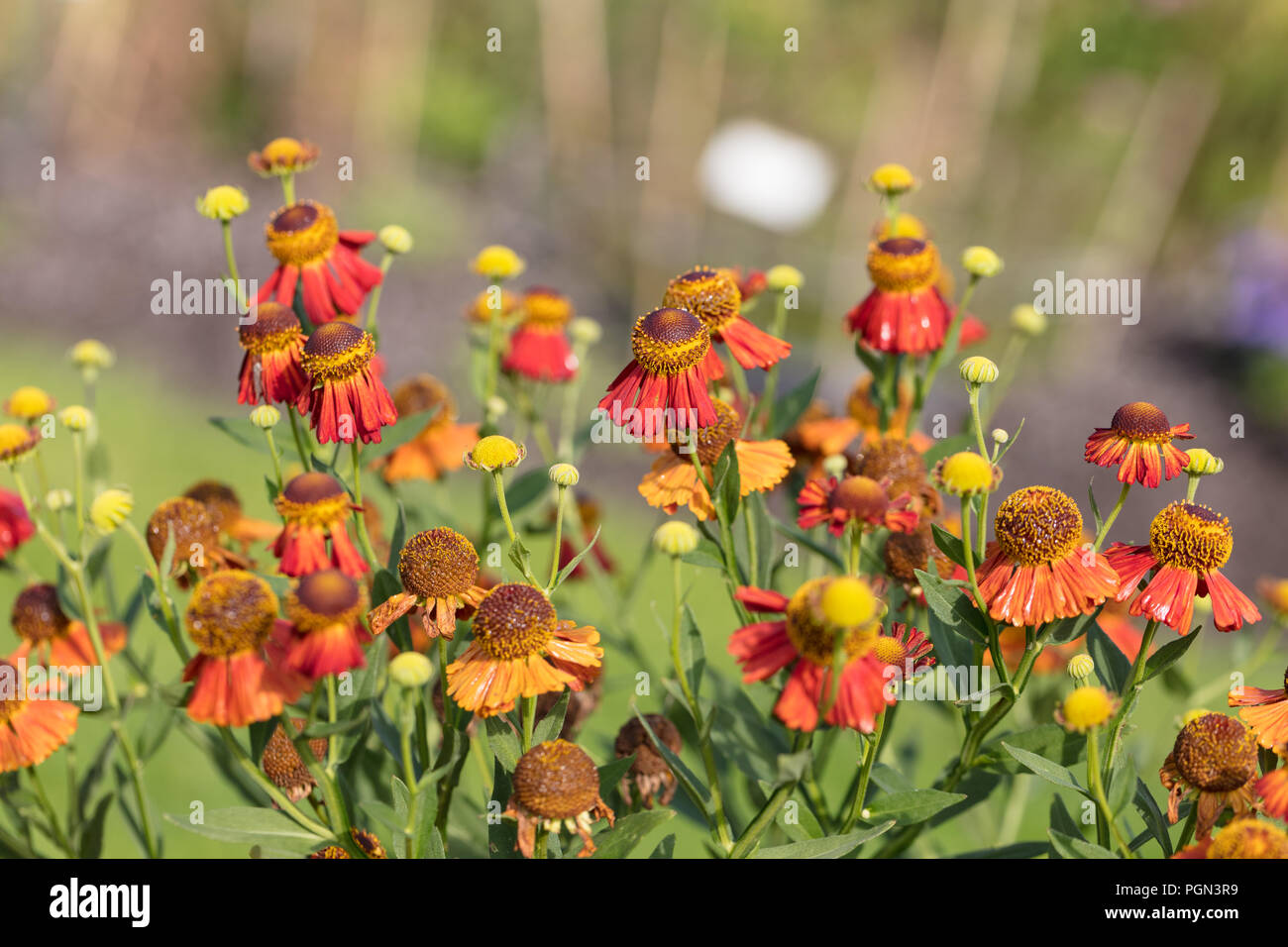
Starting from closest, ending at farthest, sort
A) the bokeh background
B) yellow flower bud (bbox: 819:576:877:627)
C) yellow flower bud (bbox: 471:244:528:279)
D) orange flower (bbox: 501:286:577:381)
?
yellow flower bud (bbox: 819:576:877:627) → yellow flower bud (bbox: 471:244:528:279) → orange flower (bbox: 501:286:577:381) → the bokeh background

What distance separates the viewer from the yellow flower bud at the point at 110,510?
108cm

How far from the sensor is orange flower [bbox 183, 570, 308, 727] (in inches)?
37.1

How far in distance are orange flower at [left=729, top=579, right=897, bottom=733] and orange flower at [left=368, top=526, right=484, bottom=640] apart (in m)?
0.26

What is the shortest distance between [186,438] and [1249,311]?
4.99 metres

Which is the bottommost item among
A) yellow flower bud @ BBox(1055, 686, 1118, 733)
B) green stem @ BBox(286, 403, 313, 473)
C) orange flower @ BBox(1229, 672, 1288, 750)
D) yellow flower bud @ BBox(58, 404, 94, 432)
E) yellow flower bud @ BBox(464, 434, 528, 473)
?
orange flower @ BBox(1229, 672, 1288, 750)

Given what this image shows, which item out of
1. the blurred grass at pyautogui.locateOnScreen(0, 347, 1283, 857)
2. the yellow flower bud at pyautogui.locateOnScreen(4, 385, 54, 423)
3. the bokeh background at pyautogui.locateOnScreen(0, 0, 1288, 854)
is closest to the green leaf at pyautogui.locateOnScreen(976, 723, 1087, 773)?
the blurred grass at pyautogui.locateOnScreen(0, 347, 1283, 857)

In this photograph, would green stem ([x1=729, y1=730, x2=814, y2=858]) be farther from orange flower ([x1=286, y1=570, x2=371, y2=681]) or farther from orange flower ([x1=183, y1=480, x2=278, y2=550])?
orange flower ([x1=183, y1=480, x2=278, y2=550])

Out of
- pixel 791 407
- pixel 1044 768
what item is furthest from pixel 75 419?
pixel 1044 768

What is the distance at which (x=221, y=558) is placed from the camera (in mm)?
1198

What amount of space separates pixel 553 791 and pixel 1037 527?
460mm

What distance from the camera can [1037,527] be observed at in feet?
3.29

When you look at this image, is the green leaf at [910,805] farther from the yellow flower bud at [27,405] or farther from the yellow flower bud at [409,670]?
the yellow flower bud at [27,405]
